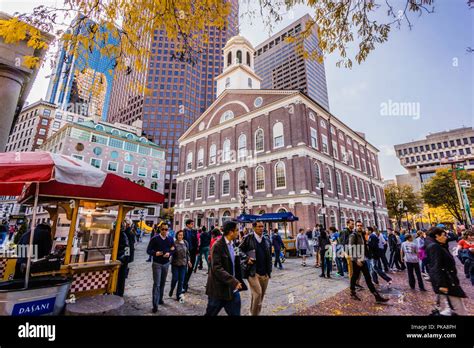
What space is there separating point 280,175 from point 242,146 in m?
7.27

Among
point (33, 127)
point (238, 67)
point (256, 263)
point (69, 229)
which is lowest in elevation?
point (256, 263)

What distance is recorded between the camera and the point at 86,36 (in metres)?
3.67

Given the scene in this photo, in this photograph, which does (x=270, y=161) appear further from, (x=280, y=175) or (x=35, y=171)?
(x=35, y=171)

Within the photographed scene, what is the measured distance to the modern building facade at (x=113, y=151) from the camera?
140 ft

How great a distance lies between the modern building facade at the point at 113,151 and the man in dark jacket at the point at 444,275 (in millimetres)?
42191

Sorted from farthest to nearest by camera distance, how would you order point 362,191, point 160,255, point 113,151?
point 113,151 < point 362,191 < point 160,255

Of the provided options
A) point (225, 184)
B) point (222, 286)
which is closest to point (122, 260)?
point (222, 286)

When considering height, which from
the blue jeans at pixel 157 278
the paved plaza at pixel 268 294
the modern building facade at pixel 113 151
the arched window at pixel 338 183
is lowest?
the paved plaza at pixel 268 294

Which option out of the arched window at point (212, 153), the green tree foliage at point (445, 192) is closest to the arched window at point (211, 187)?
the arched window at point (212, 153)

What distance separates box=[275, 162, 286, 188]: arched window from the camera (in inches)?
990

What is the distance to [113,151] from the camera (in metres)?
47.3

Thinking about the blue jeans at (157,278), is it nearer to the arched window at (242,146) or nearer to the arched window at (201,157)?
the arched window at (242,146)
